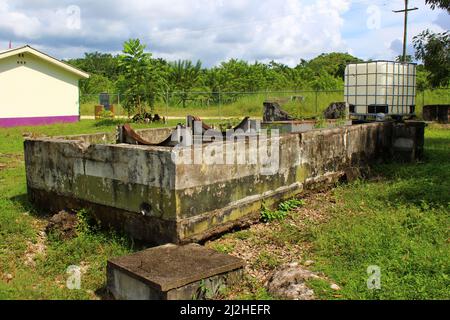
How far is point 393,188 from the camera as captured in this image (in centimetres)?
659

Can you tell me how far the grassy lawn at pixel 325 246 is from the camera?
3825 mm

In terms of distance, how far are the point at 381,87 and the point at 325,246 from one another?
7277mm

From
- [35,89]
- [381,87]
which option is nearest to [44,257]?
[381,87]

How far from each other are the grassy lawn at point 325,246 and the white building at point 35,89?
14.3 metres

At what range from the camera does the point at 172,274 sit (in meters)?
3.56

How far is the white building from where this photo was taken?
19359 mm

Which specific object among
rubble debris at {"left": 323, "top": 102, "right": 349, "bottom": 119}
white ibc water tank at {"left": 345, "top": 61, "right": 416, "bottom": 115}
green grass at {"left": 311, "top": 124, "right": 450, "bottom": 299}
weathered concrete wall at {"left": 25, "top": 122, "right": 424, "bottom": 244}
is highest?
white ibc water tank at {"left": 345, "top": 61, "right": 416, "bottom": 115}

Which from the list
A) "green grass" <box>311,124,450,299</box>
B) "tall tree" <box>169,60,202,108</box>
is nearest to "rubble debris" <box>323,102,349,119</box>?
"green grass" <box>311,124,450,299</box>

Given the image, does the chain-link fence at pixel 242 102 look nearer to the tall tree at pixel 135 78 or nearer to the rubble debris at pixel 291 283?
the tall tree at pixel 135 78

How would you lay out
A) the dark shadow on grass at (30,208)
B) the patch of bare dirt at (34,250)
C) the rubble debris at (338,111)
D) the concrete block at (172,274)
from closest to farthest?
the concrete block at (172,274), the patch of bare dirt at (34,250), the dark shadow on grass at (30,208), the rubble debris at (338,111)

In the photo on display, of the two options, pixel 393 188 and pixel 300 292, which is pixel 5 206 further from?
pixel 393 188

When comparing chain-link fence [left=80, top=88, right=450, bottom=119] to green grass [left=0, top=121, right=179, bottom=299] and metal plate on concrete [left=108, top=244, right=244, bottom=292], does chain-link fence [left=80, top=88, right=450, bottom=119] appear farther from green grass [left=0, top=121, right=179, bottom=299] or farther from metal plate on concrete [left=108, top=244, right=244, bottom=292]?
metal plate on concrete [left=108, top=244, right=244, bottom=292]

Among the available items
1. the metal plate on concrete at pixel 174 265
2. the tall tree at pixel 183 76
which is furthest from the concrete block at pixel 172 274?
the tall tree at pixel 183 76

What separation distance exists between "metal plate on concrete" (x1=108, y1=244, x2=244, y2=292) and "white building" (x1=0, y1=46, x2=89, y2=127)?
58.2 feet
